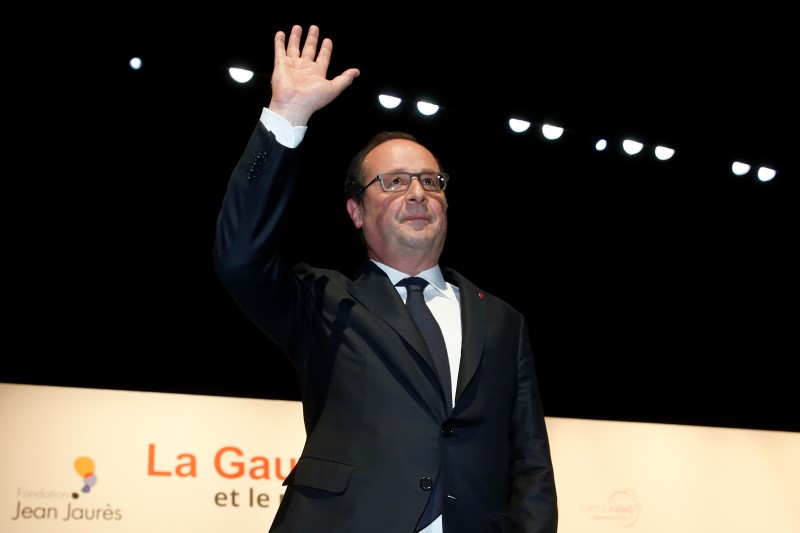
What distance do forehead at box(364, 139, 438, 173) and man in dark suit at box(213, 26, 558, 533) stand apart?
187 mm

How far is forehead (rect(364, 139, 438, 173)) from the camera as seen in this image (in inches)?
83.4

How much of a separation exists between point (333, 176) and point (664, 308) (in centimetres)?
218

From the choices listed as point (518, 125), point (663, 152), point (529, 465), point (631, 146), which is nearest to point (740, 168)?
point (663, 152)

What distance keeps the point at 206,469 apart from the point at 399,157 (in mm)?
2055

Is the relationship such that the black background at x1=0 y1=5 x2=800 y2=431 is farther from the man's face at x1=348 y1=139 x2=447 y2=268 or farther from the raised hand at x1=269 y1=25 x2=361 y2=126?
the raised hand at x1=269 y1=25 x2=361 y2=126

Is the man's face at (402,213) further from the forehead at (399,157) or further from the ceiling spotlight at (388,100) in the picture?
the ceiling spotlight at (388,100)

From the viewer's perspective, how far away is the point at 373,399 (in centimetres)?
173

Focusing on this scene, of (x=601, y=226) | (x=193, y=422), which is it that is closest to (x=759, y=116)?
(x=601, y=226)

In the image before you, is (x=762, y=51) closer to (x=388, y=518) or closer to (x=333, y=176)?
(x=333, y=176)

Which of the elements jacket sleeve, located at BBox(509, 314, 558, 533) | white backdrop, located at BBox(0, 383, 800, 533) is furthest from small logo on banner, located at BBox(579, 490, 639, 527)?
jacket sleeve, located at BBox(509, 314, 558, 533)

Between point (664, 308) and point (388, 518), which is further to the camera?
point (664, 308)

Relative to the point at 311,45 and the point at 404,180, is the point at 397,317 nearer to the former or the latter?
the point at 404,180

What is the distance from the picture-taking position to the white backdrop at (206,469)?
→ 3.48m

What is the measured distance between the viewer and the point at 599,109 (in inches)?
159
